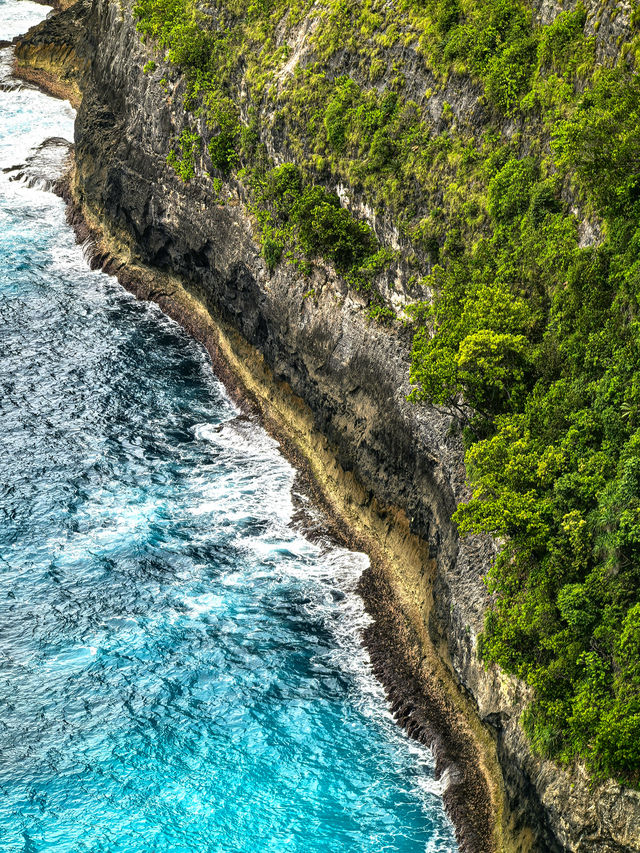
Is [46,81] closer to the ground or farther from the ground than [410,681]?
farther from the ground

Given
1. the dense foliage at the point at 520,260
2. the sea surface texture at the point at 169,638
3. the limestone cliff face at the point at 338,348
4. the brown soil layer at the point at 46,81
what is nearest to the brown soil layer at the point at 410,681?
the sea surface texture at the point at 169,638

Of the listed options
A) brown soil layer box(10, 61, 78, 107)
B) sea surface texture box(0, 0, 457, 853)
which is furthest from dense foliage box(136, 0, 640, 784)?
brown soil layer box(10, 61, 78, 107)

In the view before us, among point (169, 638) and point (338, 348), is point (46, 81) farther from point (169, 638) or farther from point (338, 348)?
point (169, 638)

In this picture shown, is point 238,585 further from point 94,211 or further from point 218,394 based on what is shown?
point 94,211

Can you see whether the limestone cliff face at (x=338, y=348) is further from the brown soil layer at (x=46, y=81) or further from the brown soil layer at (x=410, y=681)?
the brown soil layer at (x=46, y=81)

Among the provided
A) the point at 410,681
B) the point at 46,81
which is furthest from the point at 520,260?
the point at 46,81

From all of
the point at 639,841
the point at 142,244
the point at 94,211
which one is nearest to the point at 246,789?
the point at 639,841

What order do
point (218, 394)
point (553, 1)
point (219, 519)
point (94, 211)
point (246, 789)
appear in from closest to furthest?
point (246, 789), point (553, 1), point (219, 519), point (218, 394), point (94, 211)
